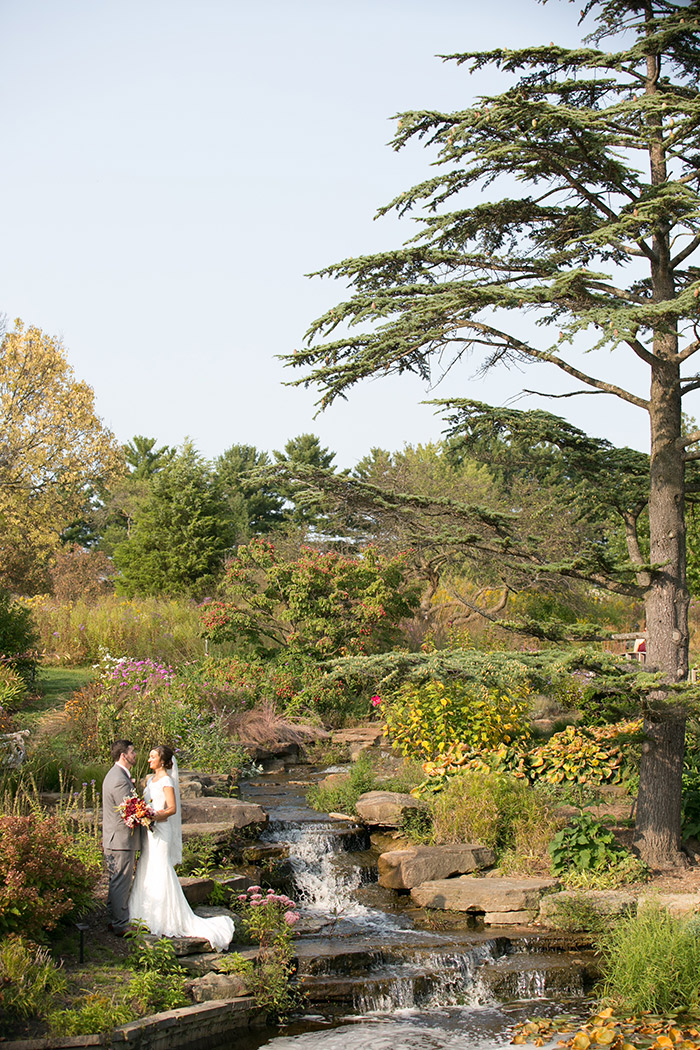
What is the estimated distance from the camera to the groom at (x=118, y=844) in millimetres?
6980

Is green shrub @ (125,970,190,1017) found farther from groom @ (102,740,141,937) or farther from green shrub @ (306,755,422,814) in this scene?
green shrub @ (306,755,422,814)

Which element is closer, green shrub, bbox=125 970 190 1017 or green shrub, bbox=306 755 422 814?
green shrub, bbox=125 970 190 1017

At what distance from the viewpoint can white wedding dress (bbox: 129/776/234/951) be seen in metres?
6.95

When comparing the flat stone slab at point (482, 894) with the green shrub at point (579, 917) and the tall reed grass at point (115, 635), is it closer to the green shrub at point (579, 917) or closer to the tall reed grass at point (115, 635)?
the green shrub at point (579, 917)

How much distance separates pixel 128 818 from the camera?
7059 mm

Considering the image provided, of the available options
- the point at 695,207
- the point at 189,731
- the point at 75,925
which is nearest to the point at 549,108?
the point at 695,207

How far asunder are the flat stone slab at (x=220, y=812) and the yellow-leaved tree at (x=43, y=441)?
64.9 ft

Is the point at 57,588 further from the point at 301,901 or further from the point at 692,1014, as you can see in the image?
the point at 692,1014

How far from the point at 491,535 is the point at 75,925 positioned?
17.3ft

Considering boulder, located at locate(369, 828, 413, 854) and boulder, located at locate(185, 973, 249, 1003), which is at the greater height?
boulder, located at locate(369, 828, 413, 854)

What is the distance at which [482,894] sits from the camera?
827 cm

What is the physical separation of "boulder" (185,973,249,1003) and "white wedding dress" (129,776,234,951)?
401 mm

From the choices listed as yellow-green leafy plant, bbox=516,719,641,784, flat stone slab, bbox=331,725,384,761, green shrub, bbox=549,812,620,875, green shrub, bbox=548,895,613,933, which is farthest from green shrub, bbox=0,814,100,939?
flat stone slab, bbox=331,725,384,761

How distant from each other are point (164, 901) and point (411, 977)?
2035mm
